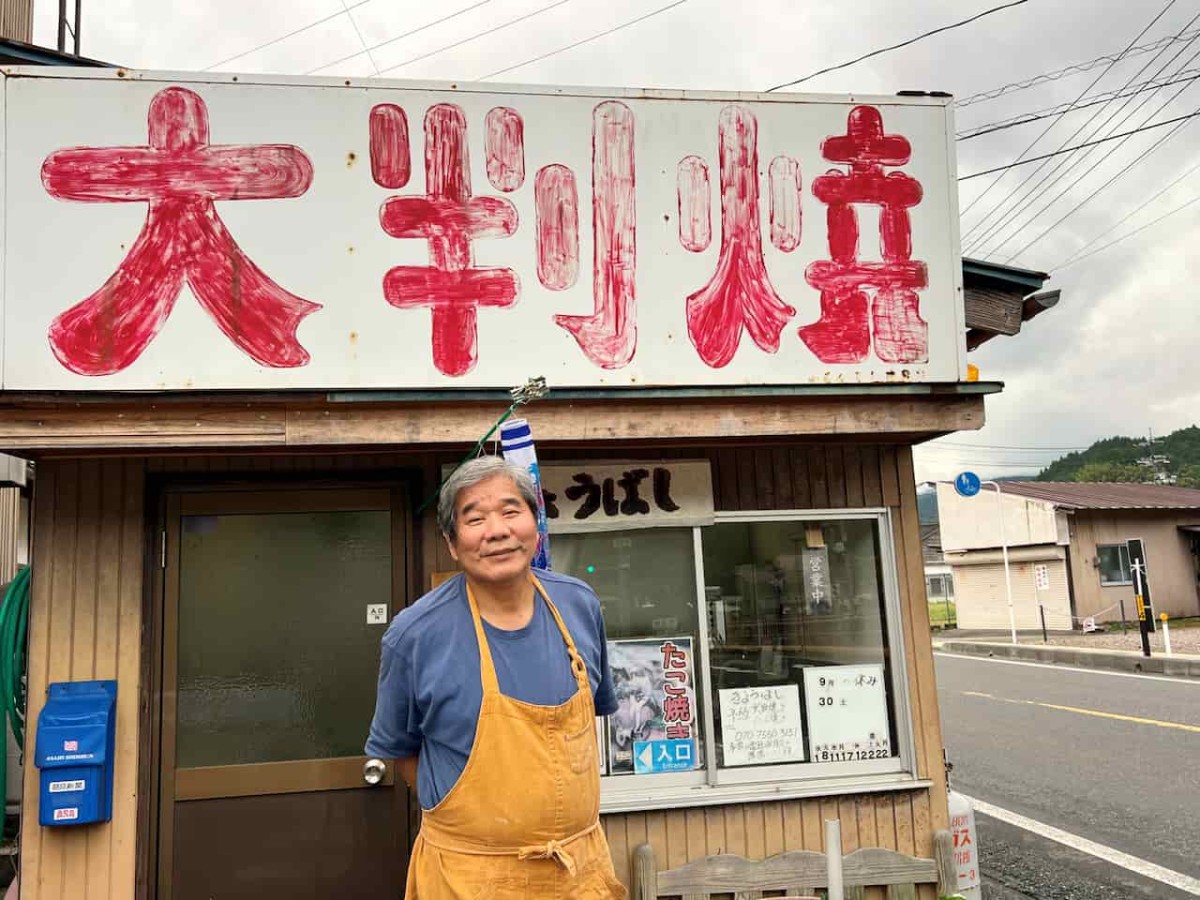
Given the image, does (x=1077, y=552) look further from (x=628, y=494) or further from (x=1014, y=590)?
(x=628, y=494)

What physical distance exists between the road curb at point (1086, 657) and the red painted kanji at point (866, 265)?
1518 cm

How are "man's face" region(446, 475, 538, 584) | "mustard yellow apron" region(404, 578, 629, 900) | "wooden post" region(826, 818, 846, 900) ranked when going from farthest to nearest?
"wooden post" region(826, 818, 846, 900) → "man's face" region(446, 475, 538, 584) → "mustard yellow apron" region(404, 578, 629, 900)

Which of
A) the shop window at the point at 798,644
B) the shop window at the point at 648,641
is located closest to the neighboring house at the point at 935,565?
the shop window at the point at 798,644

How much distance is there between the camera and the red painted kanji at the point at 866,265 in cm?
488

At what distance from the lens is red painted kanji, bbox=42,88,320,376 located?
423 centimetres

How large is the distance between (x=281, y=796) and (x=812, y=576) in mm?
3173

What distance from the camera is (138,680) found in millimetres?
4617

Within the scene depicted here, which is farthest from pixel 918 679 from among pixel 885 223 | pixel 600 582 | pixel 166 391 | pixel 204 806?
pixel 166 391

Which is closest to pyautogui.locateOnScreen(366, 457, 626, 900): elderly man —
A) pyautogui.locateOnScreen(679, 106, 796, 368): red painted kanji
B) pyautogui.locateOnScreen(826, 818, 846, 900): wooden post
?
pyautogui.locateOnScreen(826, 818, 846, 900): wooden post

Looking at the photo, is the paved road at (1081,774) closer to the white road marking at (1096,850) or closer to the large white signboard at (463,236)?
the white road marking at (1096,850)

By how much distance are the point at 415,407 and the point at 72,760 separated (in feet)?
7.49

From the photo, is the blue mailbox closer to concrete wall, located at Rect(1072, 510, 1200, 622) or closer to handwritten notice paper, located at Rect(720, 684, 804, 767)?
handwritten notice paper, located at Rect(720, 684, 804, 767)

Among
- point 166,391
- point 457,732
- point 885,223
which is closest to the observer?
point 457,732

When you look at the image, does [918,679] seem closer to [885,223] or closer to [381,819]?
[885,223]
